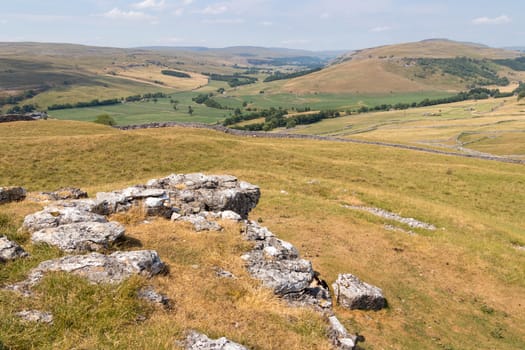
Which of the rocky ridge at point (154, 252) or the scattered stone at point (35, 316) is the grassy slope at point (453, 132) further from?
the scattered stone at point (35, 316)

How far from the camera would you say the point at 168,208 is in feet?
75.0

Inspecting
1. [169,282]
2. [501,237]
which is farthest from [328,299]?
[501,237]

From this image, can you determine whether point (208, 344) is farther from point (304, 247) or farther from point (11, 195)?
point (11, 195)

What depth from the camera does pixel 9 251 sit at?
47.1 feet

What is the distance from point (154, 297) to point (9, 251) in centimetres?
670

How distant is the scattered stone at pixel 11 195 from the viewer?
73.9ft

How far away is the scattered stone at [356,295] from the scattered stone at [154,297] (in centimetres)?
1080

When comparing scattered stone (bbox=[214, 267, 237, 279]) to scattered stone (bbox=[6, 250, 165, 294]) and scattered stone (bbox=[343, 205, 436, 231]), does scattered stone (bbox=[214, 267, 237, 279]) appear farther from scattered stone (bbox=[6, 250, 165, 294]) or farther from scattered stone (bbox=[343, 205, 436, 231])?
scattered stone (bbox=[343, 205, 436, 231])

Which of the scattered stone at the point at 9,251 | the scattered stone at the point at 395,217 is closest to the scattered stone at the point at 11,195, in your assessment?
the scattered stone at the point at 9,251

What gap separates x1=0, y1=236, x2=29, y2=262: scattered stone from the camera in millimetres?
14133

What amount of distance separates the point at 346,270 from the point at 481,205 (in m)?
33.9

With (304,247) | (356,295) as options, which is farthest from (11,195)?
(356,295)

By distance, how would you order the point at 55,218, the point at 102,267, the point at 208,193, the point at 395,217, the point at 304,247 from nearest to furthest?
the point at 102,267
the point at 55,218
the point at 304,247
the point at 208,193
the point at 395,217

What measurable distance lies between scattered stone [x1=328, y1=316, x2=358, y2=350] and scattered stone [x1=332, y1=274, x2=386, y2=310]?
490cm
